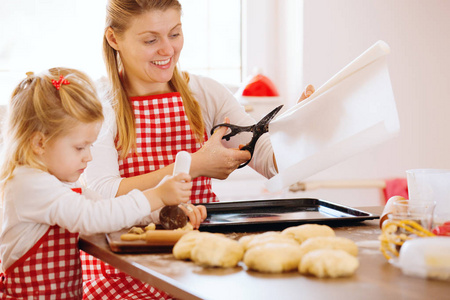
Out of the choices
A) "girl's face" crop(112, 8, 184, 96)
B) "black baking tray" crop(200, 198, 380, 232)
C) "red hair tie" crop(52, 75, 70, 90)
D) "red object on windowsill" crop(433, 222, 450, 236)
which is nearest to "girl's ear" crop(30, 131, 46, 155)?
"red hair tie" crop(52, 75, 70, 90)

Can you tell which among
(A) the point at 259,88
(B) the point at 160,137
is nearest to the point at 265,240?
(B) the point at 160,137

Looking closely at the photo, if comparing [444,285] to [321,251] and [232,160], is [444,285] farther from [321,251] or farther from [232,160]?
[232,160]

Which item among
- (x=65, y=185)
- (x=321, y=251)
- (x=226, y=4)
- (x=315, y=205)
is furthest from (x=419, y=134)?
(x=321, y=251)

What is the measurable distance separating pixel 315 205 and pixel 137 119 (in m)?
0.56

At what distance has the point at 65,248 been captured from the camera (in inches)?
56.4

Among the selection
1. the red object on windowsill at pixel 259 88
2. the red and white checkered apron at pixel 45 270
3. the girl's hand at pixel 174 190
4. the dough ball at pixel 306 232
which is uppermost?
the red object on windowsill at pixel 259 88

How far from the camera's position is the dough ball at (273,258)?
991 mm

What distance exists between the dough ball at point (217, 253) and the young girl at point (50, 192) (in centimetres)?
30

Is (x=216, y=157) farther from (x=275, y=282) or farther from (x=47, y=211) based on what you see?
(x=275, y=282)

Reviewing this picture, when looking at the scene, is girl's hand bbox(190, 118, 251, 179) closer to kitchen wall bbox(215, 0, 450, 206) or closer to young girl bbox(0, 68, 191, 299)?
young girl bbox(0, 68, 191, 299)

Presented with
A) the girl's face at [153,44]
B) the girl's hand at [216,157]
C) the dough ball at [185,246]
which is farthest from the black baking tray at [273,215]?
the girl's face at [153,44]

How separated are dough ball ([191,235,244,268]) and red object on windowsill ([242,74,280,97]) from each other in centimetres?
211

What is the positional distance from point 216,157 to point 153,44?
0.37 m

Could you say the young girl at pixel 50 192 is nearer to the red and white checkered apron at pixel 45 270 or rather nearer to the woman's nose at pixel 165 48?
the red and white checkered apron at pixel 45 270
